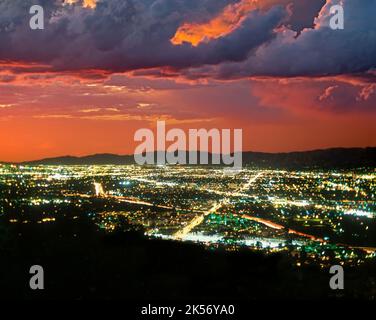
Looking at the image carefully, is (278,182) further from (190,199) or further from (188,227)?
(188,227)

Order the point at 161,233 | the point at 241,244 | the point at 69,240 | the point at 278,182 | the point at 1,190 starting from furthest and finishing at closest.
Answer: the point at 278,182
the point at 1,190
the point at 161,233
the point at 241,244
the point at 69,240

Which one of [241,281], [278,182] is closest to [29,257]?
[241,281]

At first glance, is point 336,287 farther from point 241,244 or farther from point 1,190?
point 1,190

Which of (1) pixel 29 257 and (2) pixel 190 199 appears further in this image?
(2) pixel 190 199
